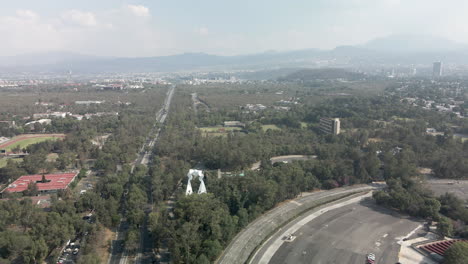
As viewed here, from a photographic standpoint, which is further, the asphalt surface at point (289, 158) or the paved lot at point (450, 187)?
the asphalt surface at point (289, 158)

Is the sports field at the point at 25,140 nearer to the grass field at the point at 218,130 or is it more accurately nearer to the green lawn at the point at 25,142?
the green lawn at the point at 25,142

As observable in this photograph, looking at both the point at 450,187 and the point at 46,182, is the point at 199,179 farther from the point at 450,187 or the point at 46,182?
the point at 450,187

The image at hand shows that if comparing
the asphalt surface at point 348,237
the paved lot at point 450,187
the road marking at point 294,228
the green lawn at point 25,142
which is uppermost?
the green lawn at point 25,142

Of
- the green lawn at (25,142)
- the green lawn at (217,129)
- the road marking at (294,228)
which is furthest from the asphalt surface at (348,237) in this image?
the green lawn at (25,142)

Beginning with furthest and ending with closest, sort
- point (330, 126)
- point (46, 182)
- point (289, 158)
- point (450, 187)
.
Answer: point (330, 126) < point (289, 158) < point (46, 182) < point (450, 187)

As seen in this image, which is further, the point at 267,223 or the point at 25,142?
the point at 25,142

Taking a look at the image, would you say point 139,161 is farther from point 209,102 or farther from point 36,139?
point 209,102

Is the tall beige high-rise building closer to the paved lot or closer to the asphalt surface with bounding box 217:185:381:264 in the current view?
the paved lot

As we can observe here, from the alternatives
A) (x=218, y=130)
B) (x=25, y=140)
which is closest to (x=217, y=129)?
(x=218, y=130)
